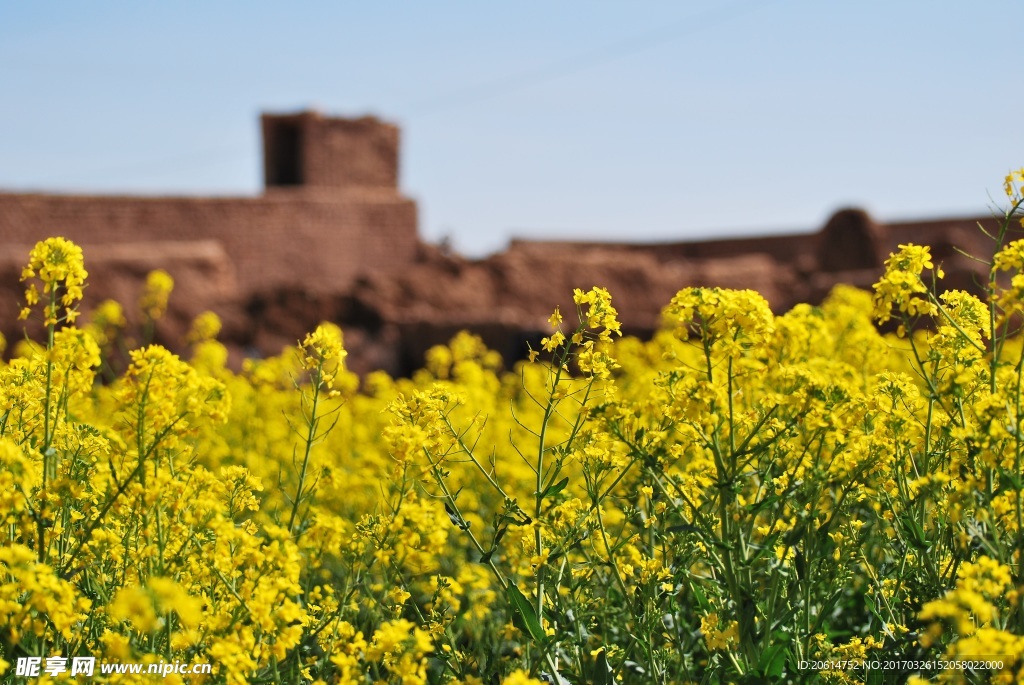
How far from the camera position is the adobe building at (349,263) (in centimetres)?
1227

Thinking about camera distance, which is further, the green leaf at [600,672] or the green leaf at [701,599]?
the green leaf at [701,599]

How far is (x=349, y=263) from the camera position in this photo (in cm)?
1709

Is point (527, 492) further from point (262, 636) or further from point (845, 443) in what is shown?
point (262, 636)

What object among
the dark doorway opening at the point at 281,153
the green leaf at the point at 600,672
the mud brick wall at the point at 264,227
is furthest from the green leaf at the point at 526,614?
the dark doorway opening at the point at 281,153

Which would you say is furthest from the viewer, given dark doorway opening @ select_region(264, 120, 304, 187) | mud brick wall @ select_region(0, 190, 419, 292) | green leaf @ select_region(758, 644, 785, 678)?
dark doorway opening @ select_region(264, 120, 304, 187)

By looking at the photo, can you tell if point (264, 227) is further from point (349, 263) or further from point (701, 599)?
point (701, 599)

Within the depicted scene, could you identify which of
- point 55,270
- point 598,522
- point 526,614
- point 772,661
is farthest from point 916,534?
point 55,270

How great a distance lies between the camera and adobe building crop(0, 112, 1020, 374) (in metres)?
12.3

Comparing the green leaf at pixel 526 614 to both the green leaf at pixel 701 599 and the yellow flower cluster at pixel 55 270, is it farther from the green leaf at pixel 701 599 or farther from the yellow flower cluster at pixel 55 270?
the yellow flower cluster at pixel 55 270

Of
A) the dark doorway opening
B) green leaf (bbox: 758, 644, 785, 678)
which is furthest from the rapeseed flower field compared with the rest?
the dark doorway opening

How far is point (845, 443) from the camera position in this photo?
9.99 ft

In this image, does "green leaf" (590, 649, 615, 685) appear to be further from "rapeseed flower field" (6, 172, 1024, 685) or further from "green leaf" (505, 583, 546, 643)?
"green leaf" (505, 583, 546, 643)

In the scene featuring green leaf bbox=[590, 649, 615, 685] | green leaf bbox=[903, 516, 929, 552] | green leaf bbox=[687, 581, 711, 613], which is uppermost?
green leaf bbox=[903, 516, 929, 552]

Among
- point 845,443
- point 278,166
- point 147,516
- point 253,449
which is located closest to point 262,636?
point 147,516
